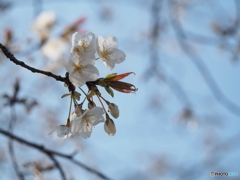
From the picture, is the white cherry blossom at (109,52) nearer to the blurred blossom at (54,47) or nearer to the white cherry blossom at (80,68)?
the white cherry blossom at (80,68)

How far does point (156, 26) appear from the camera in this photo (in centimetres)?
476

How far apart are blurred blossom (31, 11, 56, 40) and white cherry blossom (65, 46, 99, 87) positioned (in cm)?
189

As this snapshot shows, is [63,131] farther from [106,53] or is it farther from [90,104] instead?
[106,53]

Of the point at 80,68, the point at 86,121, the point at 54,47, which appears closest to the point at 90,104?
the point at 86,121

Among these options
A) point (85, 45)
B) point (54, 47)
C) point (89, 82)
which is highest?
point (54, 47)

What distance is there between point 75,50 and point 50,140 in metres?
5.38

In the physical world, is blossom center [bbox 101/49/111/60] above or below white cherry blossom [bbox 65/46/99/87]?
above

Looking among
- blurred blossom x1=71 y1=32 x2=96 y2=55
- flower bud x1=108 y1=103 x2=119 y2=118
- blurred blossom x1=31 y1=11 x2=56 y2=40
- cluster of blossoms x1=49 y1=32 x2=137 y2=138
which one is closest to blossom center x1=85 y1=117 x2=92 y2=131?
cluster of blossoms x1=49 y1=32 x2=137 y2=138

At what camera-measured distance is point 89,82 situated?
3.82 feet

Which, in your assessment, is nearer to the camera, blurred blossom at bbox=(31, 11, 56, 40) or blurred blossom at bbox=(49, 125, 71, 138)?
blurred blossom at bbox=(49, 125, 71, 138)

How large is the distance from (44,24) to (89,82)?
2137 mm

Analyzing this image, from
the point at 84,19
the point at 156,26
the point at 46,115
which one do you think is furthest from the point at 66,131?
the point at 46,115

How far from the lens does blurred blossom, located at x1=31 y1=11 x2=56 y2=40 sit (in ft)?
9.77

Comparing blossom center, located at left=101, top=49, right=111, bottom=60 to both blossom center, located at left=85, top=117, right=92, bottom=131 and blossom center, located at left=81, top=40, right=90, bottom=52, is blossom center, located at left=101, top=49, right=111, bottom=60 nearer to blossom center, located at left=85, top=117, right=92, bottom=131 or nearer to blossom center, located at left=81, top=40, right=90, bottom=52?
blossom center, located at left=81, top=40, right=90, bottom=52
